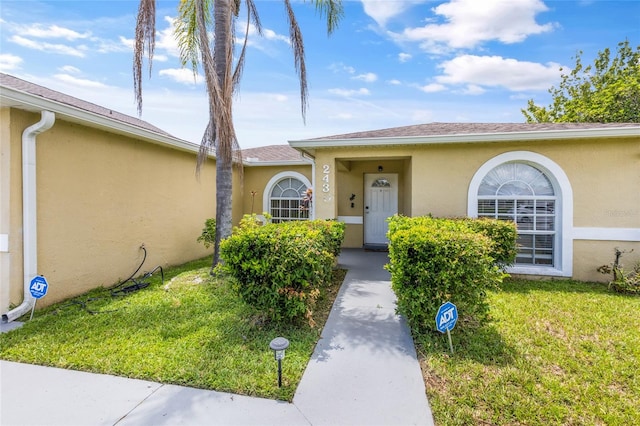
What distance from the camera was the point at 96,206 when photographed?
5961 millimetres

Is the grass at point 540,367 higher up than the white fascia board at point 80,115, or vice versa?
the white fascia board at point 80,115

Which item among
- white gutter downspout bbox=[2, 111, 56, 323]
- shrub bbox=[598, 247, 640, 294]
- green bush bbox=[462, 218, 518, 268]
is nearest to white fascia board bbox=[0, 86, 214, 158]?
white gutter downspout bbox=[2, 111, 56, 323]

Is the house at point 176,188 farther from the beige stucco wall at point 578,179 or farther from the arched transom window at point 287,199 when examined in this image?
the arched transom window at point 287,199

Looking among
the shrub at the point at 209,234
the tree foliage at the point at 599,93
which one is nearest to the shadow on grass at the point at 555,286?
the shrub at the point at 209,234

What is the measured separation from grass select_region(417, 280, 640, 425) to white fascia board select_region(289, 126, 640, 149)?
11.9 ft

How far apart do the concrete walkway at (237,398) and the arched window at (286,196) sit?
772 cm

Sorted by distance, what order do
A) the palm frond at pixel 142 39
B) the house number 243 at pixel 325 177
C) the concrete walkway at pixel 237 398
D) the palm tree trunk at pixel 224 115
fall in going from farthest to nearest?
the house number 243 at pixel 325 177 → the palm tree trunk at pixel 224 115 → the palm frond at pixel 142 39 → the concrete walkway at pixel 237 398

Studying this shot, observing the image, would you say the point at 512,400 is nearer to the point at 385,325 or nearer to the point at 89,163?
the point at 385,325

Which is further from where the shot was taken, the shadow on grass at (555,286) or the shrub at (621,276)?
the shadow on grass at (555,286)

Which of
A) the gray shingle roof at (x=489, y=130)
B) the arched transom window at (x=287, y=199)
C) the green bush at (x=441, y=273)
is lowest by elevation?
the green bush at (x=441, y=273)

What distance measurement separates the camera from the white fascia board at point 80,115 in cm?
425

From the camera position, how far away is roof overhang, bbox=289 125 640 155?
6.05 metres

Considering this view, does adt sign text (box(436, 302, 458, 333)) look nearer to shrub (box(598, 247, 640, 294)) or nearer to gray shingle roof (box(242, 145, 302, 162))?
shrub (box(598, 247, 640, 294))

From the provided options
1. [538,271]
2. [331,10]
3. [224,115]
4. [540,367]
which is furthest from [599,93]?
[224,115]
